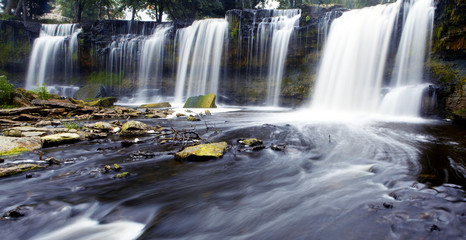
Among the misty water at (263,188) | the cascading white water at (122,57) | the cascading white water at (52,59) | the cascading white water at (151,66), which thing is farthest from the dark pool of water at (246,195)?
the cascading white water at (52,59)

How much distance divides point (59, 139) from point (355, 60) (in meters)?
14.2

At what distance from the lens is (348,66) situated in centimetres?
1434

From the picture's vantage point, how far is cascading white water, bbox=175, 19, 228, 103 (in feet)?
66.9

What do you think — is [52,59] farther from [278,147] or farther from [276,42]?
[278,147]

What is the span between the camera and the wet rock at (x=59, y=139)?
18.3 feet

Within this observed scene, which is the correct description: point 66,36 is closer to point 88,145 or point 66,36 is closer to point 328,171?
point 88,145

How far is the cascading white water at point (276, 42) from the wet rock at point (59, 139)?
1422 cm

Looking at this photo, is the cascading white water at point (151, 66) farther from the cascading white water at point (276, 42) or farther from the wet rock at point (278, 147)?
the wet rock at point (278, 147)

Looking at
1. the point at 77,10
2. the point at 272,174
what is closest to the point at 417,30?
the point at 272,174

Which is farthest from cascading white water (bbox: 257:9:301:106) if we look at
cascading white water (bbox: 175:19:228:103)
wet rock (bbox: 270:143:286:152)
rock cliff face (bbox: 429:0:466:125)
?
wet rock (bbox: 270:143:286:152)

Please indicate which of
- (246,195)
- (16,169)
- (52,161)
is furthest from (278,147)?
(16,169)

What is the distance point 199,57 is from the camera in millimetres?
21047

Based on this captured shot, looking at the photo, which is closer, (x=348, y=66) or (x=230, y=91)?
(x=348, y=66)

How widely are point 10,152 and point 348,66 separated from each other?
15021 mm
